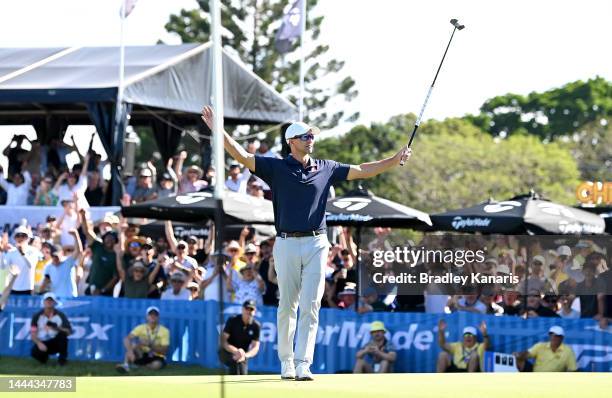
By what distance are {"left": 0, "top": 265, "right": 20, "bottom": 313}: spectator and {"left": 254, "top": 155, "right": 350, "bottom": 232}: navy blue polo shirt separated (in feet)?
34.2

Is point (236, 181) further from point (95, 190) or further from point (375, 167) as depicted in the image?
point (375, 167)

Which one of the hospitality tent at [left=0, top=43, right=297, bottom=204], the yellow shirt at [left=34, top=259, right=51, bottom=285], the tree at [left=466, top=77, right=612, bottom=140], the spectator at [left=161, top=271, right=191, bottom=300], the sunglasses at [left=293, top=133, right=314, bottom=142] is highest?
the tree at [left=466, top=77, right=612, bottom=140]

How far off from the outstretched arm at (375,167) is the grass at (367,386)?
1554mm

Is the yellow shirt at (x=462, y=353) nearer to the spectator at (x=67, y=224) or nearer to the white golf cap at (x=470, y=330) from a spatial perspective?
the white golf cap at (x=470, y=330)

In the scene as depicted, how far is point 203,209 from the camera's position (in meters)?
19.5

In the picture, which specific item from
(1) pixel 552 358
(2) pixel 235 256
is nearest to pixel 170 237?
(2) pixel 235 256

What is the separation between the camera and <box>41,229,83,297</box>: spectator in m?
19.7

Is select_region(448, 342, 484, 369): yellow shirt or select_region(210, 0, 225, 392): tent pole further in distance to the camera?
select_region(448, 342, 484, 369): yellow shirt

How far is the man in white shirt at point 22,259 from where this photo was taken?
19969 millimetres

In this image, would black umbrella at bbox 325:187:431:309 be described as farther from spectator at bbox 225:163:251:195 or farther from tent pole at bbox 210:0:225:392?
tent pole at bbox 210:0:225:392

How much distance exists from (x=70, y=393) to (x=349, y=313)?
8649mm

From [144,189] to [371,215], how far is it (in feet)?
21.4

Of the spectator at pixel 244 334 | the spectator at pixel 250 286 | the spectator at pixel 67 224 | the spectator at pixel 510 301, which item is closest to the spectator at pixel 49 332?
the spectator at pixel 67 224

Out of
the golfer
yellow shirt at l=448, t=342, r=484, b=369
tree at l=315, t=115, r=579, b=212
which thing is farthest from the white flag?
tree at l=315, t=115, r=579, b=212
